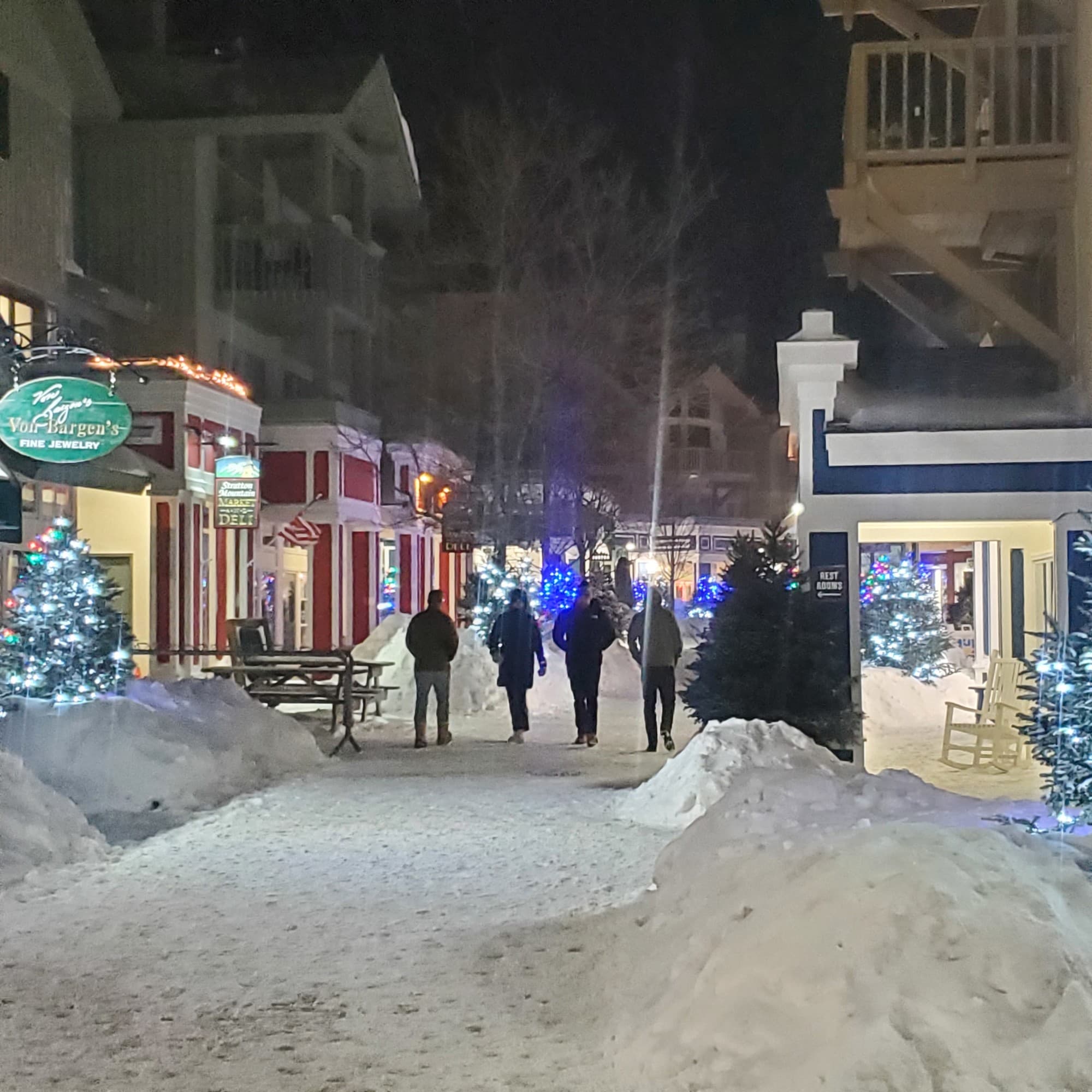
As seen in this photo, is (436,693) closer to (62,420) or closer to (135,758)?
(135,758)

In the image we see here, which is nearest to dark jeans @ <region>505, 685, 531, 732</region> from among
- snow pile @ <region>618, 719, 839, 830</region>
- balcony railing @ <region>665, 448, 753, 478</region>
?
snow pile @ <region>618, 719, 839, 830</region>

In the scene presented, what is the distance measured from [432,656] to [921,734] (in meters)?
6.16

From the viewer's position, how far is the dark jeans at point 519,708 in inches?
611

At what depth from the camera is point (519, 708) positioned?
15539 mm

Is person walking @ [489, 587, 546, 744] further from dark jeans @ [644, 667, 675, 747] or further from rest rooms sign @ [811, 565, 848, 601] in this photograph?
rest rooms sign @ [811, 565, 848, 601]

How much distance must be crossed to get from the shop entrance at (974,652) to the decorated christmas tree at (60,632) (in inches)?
292

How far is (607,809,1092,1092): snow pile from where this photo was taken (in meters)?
4.29

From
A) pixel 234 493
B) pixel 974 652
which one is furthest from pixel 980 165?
pixel 234 493

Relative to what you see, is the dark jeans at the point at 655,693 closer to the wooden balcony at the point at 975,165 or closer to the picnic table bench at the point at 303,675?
the picnic table bench at the point at 303,675

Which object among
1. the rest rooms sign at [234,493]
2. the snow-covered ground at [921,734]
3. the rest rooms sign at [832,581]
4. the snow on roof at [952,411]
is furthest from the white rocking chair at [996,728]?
the rest rooms sign at [234,493]

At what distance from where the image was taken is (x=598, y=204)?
25.8m

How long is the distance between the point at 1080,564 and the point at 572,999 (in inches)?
322

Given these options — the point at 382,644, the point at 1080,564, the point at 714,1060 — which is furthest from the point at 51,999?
the point at 382,644

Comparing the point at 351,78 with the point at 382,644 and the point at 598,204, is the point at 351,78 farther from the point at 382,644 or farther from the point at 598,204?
the point at 382,644
